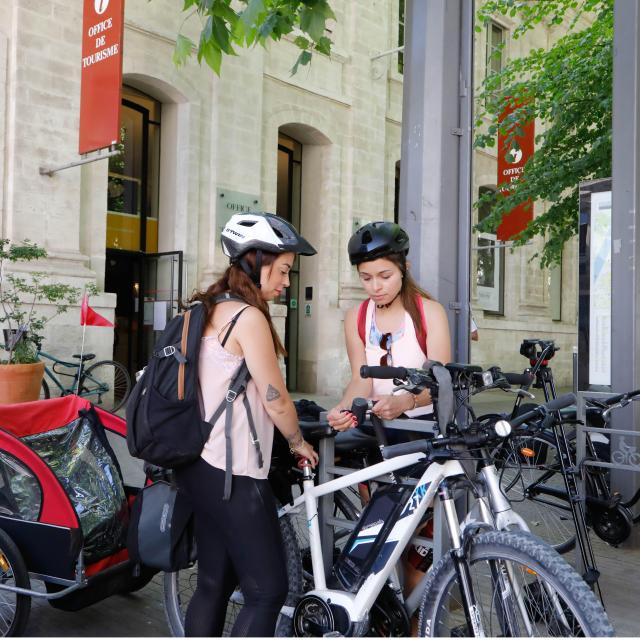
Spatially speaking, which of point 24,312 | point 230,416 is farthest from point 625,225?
point 24,312

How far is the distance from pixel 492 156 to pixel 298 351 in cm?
836

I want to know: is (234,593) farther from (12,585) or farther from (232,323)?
(232,323)

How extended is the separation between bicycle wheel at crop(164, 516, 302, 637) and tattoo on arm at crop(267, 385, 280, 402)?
29.0 inches

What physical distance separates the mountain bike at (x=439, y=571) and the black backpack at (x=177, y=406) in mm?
561

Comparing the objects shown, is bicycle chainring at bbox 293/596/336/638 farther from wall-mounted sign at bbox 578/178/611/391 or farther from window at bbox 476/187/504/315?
window at bbox 476/187/504/315

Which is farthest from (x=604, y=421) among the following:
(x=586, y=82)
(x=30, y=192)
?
(x=30, y=192)

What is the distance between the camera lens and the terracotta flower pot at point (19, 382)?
8898mm

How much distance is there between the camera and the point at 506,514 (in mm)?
2365

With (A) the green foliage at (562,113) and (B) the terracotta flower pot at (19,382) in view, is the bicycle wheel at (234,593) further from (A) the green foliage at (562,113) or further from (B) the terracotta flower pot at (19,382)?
(A) the green foliage at (562,113)

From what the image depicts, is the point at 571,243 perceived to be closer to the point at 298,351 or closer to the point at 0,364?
the point at 298,351

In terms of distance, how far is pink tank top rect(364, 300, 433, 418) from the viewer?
3129 millimetres

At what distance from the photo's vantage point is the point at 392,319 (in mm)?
3236

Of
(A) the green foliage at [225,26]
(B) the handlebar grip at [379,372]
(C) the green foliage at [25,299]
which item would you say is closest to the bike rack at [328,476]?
(B) the handlebar grip at [379,372]

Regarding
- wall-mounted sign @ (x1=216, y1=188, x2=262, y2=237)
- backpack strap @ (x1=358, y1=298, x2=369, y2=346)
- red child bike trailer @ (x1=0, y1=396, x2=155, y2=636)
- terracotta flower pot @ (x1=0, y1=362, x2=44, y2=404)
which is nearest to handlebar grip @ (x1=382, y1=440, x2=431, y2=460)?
backpack strap @ (x1=358, y1=298, x2=369, y2=346)
